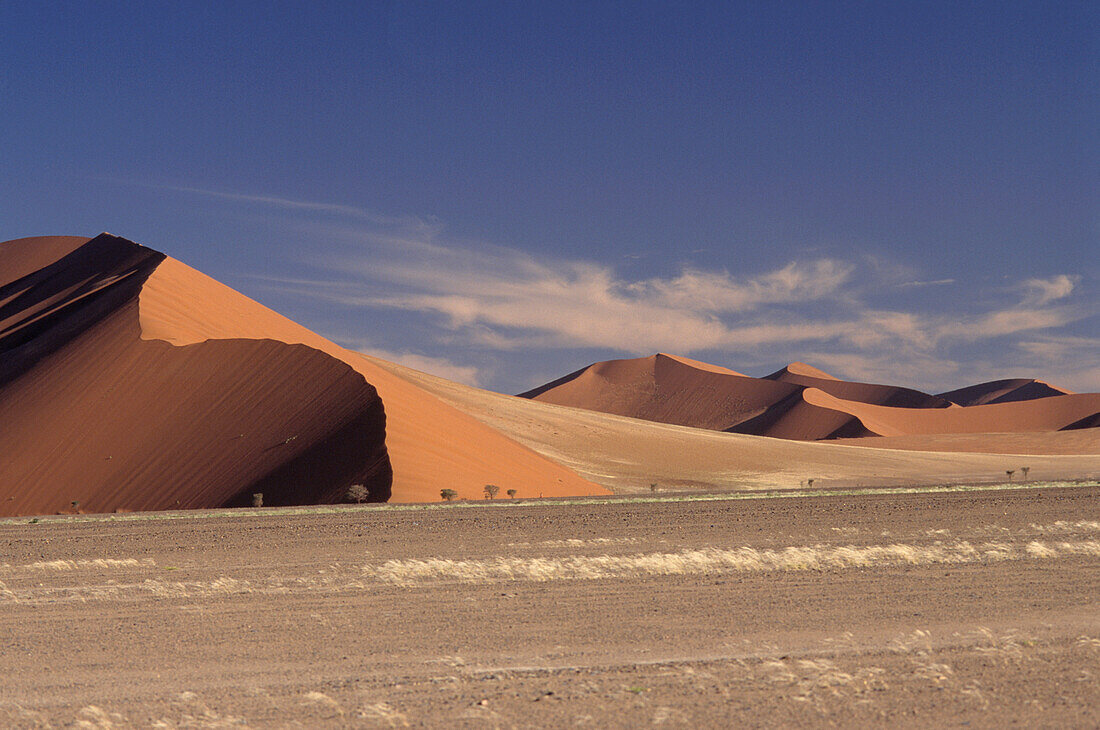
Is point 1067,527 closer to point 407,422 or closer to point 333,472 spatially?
point 333,472

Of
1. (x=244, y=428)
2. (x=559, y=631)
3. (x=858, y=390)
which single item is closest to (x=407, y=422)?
(x=244, y=428)

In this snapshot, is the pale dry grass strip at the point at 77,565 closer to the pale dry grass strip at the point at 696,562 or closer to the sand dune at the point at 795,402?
the pale dry grass strip at the point at 696,562

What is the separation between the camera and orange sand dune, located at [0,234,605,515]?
33094 millimetres

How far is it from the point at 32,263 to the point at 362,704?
79703 mm

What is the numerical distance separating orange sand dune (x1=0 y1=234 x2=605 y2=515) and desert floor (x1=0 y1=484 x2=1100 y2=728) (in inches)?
540

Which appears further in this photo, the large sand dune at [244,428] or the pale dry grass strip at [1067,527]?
the large sand dune at [244,428]

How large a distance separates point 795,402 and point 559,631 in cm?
13417

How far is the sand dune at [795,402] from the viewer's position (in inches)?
5074

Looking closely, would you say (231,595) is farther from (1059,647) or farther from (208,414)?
(208,414)

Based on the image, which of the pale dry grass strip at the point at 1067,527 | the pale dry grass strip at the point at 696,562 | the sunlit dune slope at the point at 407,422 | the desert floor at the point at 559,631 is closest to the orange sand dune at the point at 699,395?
the sunlit dune slope at the point at 407,422

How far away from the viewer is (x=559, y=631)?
30.8 feet

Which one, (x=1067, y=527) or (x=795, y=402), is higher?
(x=795, y=402)

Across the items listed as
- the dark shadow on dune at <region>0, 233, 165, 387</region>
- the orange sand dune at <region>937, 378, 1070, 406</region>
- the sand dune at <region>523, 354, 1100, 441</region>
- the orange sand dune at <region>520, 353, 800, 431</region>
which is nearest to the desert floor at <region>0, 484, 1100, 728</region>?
the dark shadow on dune at <region>0, 233, 165, 387</region>

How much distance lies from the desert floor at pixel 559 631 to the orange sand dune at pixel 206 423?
1373 cm
